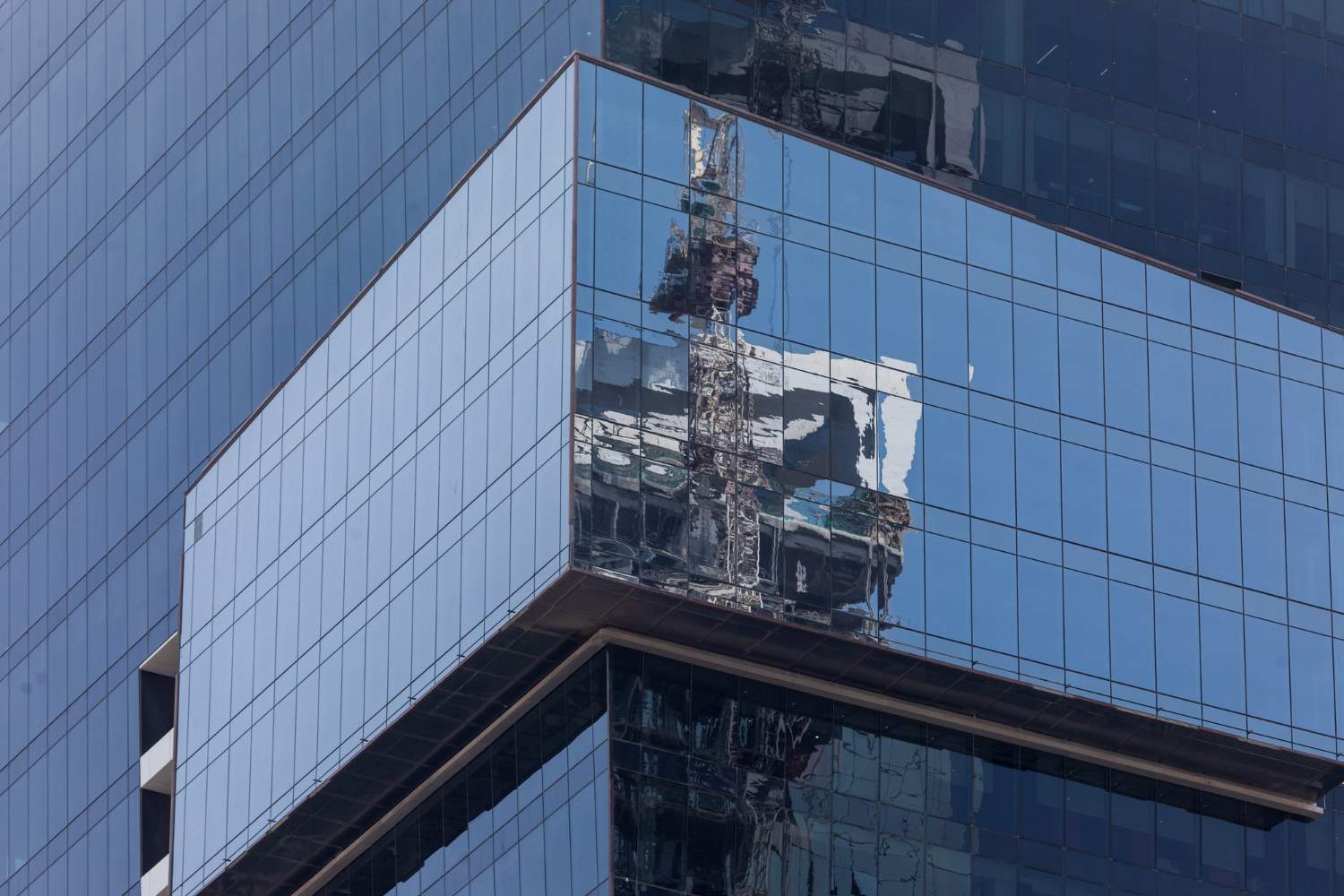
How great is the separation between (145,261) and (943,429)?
3660 cm

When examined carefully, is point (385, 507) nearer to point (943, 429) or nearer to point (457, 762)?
point (457, 762)

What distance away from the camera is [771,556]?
73.1 meters

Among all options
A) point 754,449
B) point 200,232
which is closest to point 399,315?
→ point 754,449

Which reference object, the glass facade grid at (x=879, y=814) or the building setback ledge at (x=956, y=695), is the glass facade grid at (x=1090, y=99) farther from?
the glass facade grid at (x=879, y=814)

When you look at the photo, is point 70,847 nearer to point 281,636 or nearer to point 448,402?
point 281,636

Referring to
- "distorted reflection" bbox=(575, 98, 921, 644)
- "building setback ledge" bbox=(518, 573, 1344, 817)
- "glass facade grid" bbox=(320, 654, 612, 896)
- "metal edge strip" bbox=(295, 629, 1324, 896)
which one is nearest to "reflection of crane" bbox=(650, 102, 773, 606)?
"distorted reflection" bbox=(575, 98, 921, 644)

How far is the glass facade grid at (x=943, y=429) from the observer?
72.8 meters

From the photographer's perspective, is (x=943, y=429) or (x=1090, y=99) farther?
(x=1090, y=99)

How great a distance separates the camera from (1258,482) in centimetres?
8231

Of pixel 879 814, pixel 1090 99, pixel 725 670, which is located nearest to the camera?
pixel 725 670

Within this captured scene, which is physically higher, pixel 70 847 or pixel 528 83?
pixel 528 83

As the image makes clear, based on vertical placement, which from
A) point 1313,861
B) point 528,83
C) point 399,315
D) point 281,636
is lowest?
point 1313,861

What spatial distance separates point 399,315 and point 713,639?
13620 mm

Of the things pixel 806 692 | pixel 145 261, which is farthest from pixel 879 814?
pixel 145 261
